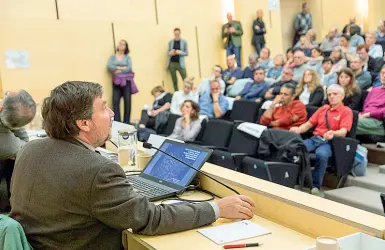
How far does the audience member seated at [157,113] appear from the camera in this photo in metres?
5.44

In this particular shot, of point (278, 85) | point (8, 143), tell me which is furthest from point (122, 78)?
point (8, 143)

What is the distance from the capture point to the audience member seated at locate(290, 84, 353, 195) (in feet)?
12.2

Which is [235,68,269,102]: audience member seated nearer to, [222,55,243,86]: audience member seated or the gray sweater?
[222,55,243,86]: audience member seated

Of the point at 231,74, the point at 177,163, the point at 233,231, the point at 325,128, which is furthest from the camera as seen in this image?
the point at 231,74

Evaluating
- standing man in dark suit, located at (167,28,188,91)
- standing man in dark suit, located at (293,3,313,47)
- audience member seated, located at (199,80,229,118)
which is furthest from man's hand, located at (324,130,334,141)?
standing man in dark suit, located at (293,3,313,47)

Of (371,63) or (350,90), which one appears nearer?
(350,90)

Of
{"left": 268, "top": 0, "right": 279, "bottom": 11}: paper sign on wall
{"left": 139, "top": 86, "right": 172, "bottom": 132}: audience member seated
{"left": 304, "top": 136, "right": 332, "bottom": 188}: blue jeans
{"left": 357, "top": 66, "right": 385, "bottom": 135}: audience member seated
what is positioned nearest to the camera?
{"left": 304, "top": 136, "right": 332, "bottom": 188}: blue jeans

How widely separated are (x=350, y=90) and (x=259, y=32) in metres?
4.77

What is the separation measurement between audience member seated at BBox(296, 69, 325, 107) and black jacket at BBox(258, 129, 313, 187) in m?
1.13

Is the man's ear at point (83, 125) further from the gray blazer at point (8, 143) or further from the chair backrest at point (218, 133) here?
the chair backrest at point (218, 133)

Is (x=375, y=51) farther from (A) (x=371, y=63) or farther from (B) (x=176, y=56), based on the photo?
(B) (x=176, y=56)

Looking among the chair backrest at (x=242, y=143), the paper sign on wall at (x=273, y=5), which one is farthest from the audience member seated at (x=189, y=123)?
the paper sign on wall at (x=273, y=5)

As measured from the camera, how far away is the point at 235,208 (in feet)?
5.21

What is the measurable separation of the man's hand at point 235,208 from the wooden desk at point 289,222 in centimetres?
4
